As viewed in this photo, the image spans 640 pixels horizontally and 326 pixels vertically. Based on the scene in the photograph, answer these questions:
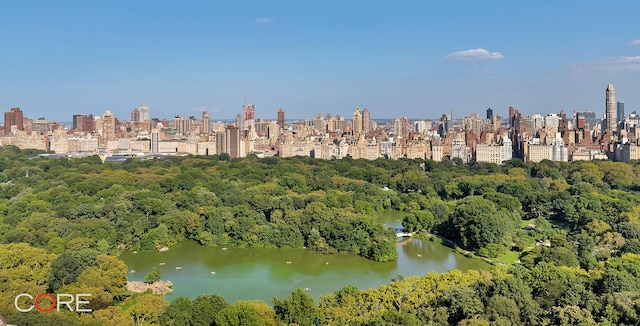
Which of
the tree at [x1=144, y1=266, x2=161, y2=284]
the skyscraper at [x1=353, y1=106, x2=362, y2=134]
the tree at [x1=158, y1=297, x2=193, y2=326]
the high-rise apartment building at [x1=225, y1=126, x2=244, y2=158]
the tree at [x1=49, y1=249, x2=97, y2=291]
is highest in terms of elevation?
the skyscraper at [x1=353, y1=106, x2=362, y2=134]

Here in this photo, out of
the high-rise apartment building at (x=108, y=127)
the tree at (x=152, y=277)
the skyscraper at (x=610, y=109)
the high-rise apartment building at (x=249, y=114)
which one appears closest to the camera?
the tree at (x=152, y=277)

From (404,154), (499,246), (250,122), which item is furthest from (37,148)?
(499,246)

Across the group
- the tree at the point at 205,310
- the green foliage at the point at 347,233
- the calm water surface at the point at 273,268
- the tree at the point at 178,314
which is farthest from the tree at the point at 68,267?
the tree at the point at 205,310

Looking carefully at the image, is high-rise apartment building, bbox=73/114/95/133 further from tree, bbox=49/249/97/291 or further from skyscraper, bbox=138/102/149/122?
tree, bbox=49/249/97/291

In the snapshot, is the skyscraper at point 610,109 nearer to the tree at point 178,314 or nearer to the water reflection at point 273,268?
the water reflection at point 273,268

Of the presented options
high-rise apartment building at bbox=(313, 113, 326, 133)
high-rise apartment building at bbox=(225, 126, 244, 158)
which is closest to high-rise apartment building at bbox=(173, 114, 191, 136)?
high-rise apartment building at bbox=(313, 113, 326, 133)

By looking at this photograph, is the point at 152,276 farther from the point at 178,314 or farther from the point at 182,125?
the point at 182,125

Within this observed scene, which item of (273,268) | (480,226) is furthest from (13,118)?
(480,226)

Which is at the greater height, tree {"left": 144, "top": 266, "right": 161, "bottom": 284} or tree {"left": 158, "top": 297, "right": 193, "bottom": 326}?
tree {"left": 158, "top": 297, "right": 193, "bottom": 326}
